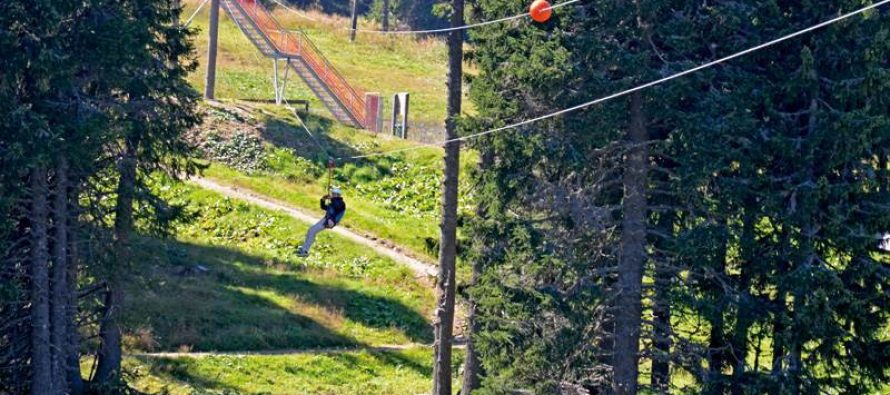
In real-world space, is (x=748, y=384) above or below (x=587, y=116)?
below

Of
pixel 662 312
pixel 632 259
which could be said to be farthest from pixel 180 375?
pixel 632 259

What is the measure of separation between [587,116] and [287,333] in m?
13.1

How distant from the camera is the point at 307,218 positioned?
40188 millimetres

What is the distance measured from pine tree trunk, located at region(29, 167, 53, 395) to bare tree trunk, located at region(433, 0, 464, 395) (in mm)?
7722

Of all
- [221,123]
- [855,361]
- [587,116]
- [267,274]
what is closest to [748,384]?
[855,361]

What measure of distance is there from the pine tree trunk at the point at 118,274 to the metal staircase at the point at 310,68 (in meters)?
23.1

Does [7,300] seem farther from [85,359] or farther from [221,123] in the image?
A: [221,123]

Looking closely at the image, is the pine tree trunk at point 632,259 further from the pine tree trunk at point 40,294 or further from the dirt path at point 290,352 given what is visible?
the pine tree trunk at point 40,294

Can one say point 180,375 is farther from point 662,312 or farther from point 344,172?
point 344,172

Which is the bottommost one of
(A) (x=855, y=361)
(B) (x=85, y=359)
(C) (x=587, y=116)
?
→ (B) (x=85, y=359)

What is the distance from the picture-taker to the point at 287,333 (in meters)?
32.0

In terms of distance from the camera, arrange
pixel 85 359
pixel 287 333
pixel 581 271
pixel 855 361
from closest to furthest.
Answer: pixel 855 361 → pixel 581 271 → pixel 85 359 → pixel 287 333

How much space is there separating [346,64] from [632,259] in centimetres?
4838

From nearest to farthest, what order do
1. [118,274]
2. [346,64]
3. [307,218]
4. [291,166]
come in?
[118,274]
[307,218]
[291,166]
[346,64]
